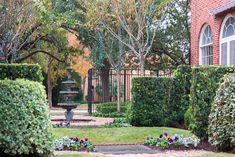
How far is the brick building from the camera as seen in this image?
1377 cm

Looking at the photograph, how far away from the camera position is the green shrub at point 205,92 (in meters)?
9.61

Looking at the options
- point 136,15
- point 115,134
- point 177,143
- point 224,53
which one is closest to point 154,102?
point 115,134

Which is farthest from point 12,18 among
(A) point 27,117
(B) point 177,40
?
(B) point 177,40

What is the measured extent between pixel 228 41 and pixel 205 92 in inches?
193

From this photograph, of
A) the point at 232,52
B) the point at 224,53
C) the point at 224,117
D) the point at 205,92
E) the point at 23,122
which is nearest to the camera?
the point at 23,122

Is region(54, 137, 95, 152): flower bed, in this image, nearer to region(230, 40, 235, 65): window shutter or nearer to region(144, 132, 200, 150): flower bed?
region(144, 132, 200, 150): flower bed

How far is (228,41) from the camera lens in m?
14.0

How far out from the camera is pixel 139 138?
10.8 metres

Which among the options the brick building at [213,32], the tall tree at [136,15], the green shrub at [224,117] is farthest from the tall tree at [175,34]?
the green shrub at [224,117]

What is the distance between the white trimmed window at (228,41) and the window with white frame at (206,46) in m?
1.33

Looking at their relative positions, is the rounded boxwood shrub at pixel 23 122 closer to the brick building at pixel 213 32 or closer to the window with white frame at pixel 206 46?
the brick building at pixel 213 32

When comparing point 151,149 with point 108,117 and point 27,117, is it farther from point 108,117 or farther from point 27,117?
point 108,117

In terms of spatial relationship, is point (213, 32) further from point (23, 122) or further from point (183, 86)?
point (23, 122)

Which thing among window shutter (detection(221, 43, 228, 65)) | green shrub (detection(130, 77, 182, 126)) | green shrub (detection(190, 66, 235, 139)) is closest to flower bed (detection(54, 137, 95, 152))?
green shrub (detection(190, 66, 235, 139))
